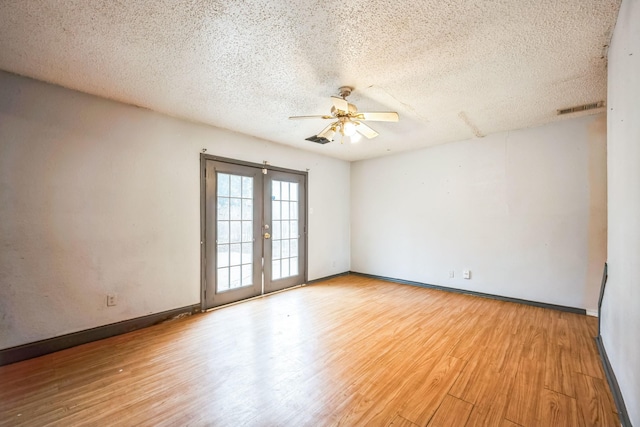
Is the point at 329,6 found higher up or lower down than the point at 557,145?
higher up

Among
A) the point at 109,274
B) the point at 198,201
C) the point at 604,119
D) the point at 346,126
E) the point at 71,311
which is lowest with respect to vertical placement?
the point at 71,311

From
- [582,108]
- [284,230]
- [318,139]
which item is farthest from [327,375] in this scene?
[582,108]

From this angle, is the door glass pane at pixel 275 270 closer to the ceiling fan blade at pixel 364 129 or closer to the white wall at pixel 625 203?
the ceiling fan blade at pixel 364 129

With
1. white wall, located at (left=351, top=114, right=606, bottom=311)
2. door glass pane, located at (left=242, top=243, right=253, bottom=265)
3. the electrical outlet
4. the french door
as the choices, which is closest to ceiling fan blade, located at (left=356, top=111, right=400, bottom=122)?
the french door

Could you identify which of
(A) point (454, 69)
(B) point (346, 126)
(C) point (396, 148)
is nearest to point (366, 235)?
(C) point (396, 148)

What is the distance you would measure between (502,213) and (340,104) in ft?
10.1

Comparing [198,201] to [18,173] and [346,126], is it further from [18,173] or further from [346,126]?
[346,126]

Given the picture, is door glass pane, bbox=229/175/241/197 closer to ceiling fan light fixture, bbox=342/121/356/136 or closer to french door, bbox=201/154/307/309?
french door, bbox=201/154/307/309

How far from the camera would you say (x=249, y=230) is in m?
4.05

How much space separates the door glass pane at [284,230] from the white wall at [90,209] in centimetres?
114

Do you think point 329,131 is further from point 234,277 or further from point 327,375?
point 234,277

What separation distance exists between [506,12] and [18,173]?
3989 millimetres

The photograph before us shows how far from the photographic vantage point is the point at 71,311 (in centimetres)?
256

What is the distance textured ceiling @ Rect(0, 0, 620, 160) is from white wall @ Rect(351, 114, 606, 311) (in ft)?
2.37
